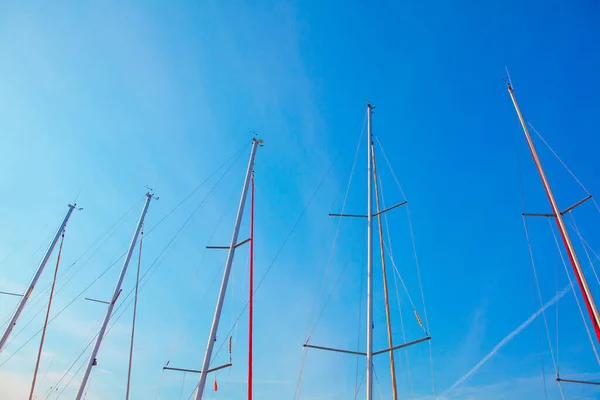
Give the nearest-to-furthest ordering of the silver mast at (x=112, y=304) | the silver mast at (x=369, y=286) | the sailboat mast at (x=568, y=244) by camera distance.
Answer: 1. the sailboat mast at (x=568, y=244)
2. the silver mast at (x=369, y=286)
3. the silver mast at (x=112, y=304)

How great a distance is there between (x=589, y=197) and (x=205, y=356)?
63.9 ft

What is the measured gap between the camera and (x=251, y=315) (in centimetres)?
1383

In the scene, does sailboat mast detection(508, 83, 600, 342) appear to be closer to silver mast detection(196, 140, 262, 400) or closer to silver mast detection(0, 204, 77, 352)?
silver mast detection(196, 140, 262, 400)

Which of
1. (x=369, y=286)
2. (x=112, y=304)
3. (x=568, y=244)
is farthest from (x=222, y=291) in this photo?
(x=568, y=244)

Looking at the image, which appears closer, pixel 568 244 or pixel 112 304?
pixel 568 244

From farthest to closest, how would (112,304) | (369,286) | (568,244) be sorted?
(112,304) < (369,286) < (568,244)

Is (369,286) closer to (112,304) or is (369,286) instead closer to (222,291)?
(222,291)

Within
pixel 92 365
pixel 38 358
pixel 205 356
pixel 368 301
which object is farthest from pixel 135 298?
pixel 368 301

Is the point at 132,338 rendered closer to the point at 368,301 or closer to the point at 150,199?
the point at 150,199

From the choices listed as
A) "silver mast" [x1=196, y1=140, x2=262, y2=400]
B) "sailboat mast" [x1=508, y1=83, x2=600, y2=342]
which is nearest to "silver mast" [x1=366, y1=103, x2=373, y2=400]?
"silver mast" [x1=196, y1=140, x2=262, y2=400]

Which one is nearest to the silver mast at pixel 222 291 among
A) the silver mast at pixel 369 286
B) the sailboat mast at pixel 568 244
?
the silver mast at pixel 369 286

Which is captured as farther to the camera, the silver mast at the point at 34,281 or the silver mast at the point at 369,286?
the silver mast at the point at 34,281

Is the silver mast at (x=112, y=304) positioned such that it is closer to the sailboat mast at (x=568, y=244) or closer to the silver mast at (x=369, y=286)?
the silver mast at (x=369, y=286)

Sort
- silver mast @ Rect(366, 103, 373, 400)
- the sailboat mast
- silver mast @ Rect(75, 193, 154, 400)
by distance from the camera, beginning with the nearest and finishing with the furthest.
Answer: the sailboat mast → silver mast @ Rect(366, 103, 373, 400) → silver mast @ Rect(75, 193, 154, 400)
